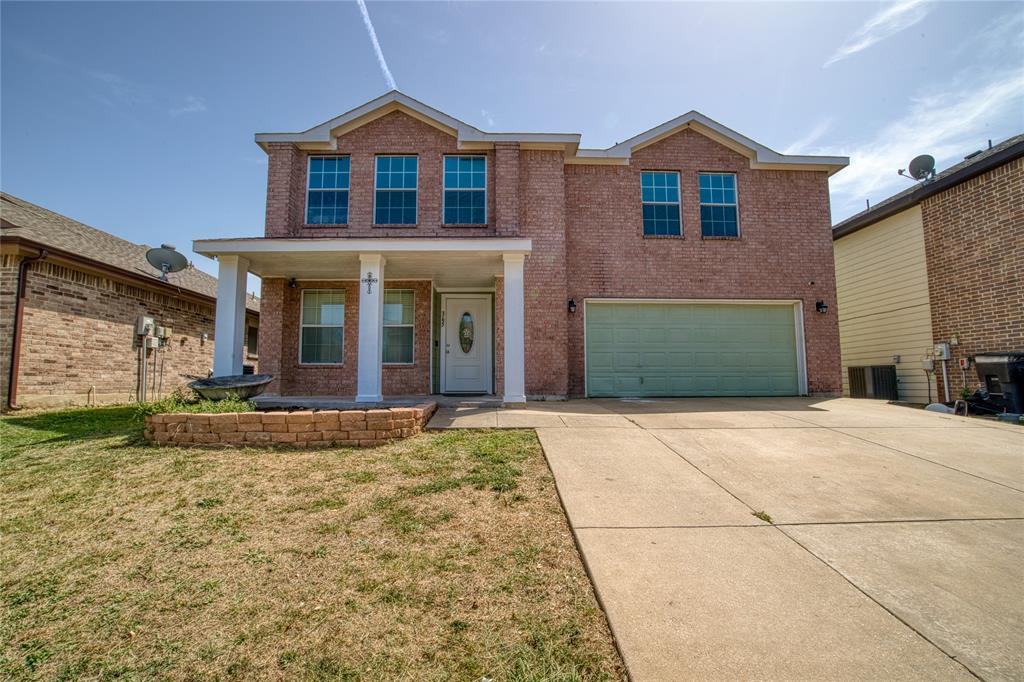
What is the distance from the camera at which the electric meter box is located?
10.8 meters

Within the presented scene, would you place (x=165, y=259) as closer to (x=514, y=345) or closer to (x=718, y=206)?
(x=514, y=345)

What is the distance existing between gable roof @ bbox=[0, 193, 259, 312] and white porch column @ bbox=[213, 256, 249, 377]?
12.6 feet

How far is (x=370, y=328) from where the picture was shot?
775 cm

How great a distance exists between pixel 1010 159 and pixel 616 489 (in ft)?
34.7

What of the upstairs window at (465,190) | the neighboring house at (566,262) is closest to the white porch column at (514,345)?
the neighboring house at (566,262)

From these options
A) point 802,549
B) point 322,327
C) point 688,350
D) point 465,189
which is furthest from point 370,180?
point 802,549

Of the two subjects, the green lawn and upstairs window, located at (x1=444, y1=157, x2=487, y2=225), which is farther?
upstairs window, located at (x1=444, y1=157, x2=487, y2=225)

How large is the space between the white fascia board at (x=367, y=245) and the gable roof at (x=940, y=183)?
8.97m

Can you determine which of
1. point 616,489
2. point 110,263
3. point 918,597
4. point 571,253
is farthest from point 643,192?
point 110,263

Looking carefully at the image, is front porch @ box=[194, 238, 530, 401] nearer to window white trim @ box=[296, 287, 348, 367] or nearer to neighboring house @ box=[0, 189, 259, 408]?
window white trim @ box=[296, 287, 348, 367]

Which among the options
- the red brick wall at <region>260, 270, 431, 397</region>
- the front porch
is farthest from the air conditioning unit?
the red brick wall at <region>260, 270, 431, 397</region>

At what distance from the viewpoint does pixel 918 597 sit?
2.21 metres

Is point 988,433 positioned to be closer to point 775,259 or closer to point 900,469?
point 900,469

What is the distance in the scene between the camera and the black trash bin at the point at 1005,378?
7.24m
